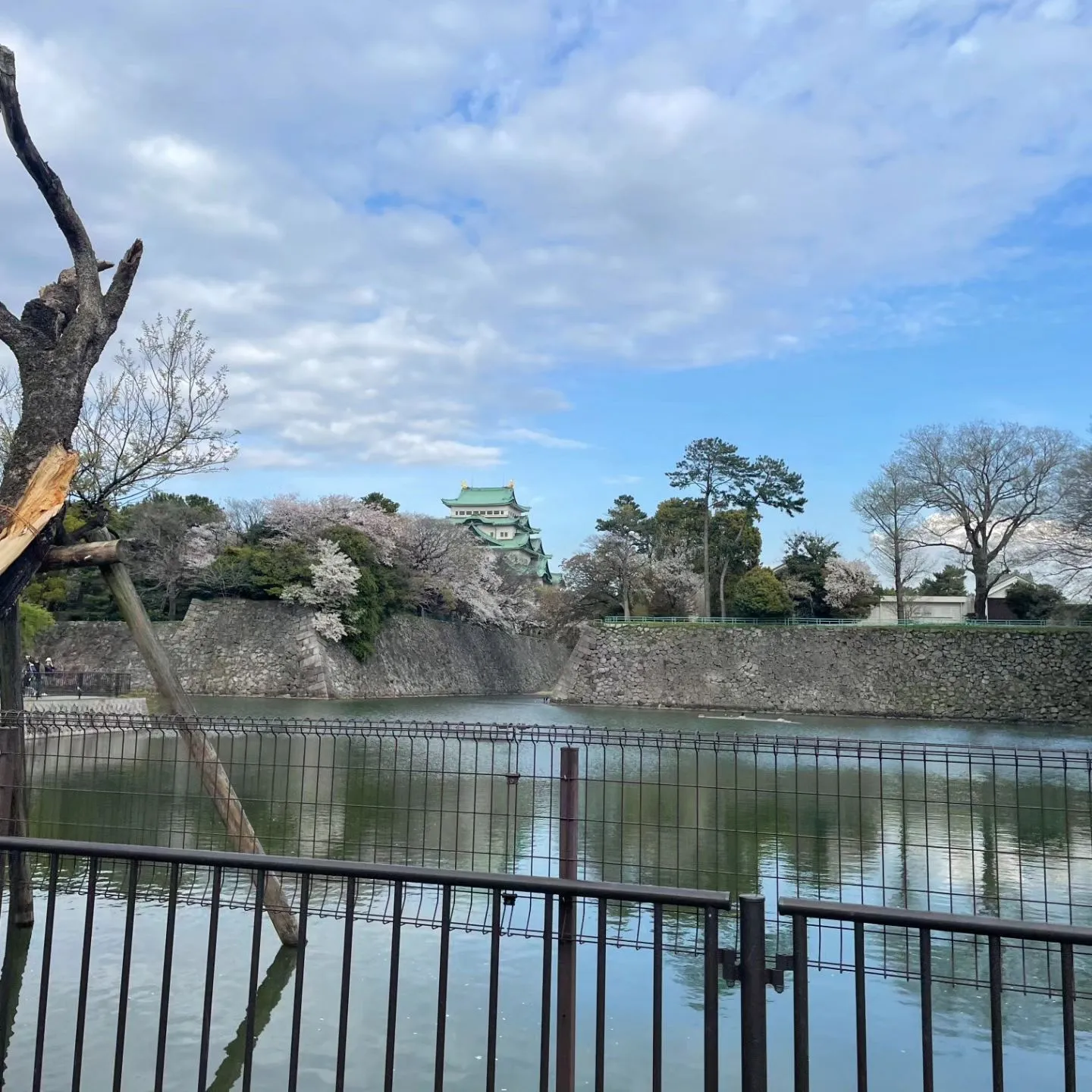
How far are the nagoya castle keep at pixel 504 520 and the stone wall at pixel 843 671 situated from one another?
24.6m

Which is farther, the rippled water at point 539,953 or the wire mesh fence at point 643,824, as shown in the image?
the wire mesh fence at point 643,824

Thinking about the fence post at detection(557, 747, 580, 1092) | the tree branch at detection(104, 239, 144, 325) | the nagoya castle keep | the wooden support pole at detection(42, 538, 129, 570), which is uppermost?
the nagoya castle keep

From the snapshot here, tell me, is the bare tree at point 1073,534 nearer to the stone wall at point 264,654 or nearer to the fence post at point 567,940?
the stone wall at point 264,654

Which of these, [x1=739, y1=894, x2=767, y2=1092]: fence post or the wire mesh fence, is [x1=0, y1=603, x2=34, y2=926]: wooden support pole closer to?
the wire mesh fence

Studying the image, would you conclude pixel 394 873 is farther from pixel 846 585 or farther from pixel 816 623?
pixel 846 585

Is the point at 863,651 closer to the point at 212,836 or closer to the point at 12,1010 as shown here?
the point at 212,836

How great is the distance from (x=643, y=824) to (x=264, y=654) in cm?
2713

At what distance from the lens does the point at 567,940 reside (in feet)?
10.2

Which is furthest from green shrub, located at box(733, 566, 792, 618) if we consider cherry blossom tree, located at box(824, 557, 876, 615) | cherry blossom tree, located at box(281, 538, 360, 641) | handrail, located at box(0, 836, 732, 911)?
handrail, located at box(0, 836, 732, 911)

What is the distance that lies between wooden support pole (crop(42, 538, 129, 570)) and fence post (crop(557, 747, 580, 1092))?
8.52 feet

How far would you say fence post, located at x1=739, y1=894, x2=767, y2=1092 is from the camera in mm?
1955

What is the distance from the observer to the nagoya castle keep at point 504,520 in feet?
192

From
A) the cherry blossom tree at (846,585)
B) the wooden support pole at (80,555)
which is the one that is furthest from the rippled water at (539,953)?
the cherry blossom tree at (846,585)

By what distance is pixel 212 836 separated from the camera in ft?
22.6
